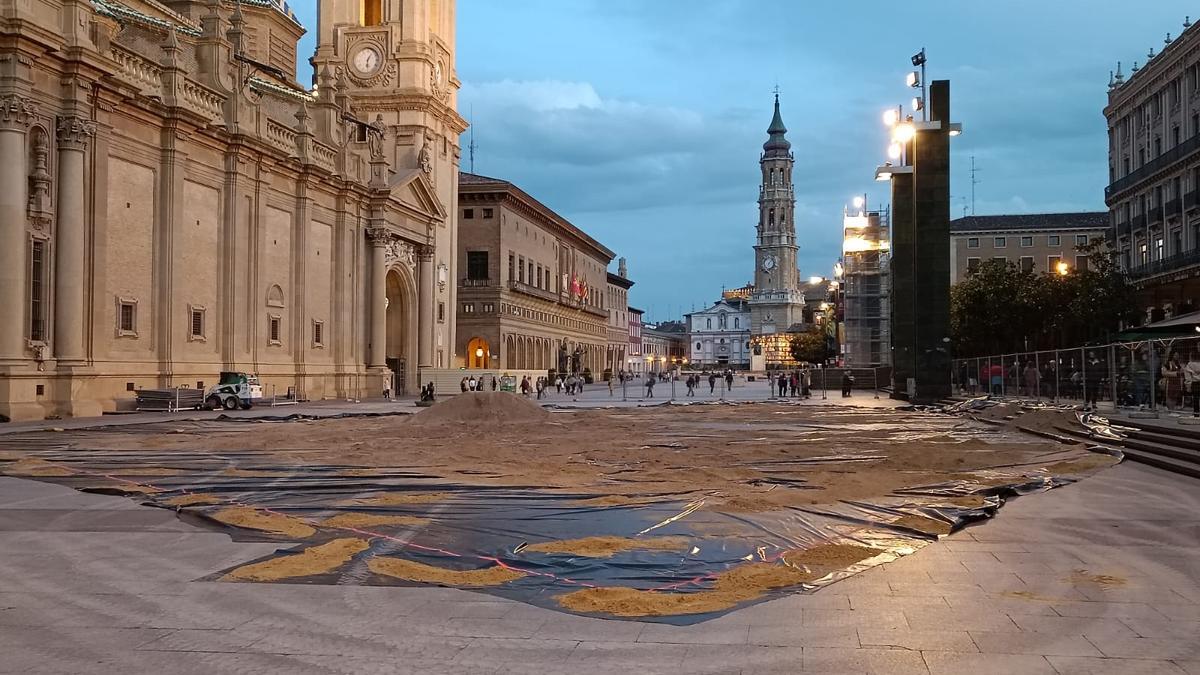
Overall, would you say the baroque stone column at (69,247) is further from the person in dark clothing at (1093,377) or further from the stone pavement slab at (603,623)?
the person in dark clothing at (1093,377)

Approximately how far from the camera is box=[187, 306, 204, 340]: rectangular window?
129ft

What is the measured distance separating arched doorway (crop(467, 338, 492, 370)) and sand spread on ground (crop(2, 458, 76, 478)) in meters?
66.6

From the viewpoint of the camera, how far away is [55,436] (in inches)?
920

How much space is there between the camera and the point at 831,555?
8883mm

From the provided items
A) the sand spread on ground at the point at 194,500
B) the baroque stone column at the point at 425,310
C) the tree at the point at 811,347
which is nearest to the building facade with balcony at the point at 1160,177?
the baroque stone column at the point at 425,310

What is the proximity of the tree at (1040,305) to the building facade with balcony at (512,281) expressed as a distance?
1502 inches

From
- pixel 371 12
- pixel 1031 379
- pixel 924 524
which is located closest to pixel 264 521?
pixel 924 524

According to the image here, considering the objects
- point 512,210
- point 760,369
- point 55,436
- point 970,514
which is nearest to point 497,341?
point 512,210

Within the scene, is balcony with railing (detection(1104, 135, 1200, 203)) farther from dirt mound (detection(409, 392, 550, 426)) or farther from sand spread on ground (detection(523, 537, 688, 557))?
sand spread on ground (detection(523, 537, 688, 557))

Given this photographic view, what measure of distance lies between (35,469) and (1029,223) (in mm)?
93192

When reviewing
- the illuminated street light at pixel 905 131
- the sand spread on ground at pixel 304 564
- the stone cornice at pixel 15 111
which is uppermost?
the illuminated street light at pixel 905 131

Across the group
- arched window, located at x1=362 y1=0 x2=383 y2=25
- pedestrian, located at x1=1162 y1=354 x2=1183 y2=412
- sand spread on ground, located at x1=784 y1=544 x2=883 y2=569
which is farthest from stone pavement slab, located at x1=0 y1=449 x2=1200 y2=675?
arched window, located at x1=362 y1=0 x2=383 y2=25

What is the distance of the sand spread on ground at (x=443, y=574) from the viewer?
26.1 feet

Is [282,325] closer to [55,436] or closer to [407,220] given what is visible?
[407,220]
